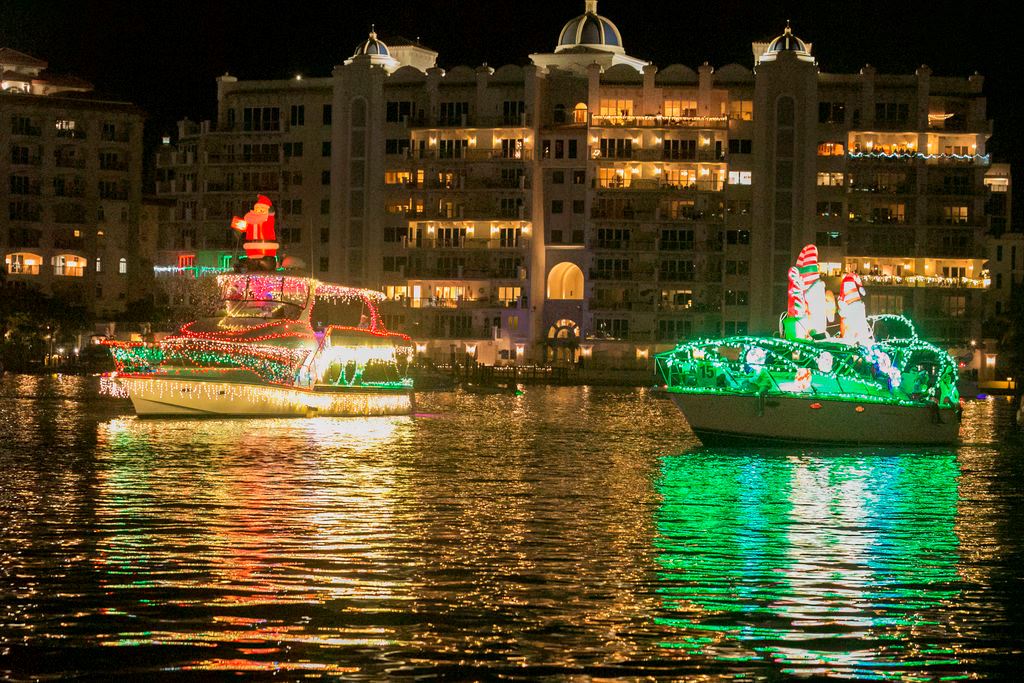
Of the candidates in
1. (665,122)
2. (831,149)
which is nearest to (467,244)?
(665,122)

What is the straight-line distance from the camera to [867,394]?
50000mm

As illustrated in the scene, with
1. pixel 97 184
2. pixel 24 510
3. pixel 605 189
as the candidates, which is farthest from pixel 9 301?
pixel 24 510

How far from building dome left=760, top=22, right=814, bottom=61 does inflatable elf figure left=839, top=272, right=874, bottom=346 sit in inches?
3012

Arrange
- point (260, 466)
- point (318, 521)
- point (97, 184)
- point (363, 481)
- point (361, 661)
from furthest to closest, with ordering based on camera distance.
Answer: point (97, 184) < point (260, 466) < point (363, 481) < point (318, 521) < point (361, 661)

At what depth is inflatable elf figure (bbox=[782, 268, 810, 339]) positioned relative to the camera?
1983 inches

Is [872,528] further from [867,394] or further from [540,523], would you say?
[867,394]

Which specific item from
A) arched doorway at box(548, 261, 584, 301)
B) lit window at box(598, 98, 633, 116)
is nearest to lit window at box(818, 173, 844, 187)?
lit window at box(598, 98, 633, 116)

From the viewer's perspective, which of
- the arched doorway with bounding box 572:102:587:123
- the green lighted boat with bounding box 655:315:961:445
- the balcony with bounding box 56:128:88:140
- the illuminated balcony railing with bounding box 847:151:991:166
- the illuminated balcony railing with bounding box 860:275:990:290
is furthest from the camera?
the balcony with bounding box 56:128:88:140

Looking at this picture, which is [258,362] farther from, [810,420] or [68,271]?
[68,271]

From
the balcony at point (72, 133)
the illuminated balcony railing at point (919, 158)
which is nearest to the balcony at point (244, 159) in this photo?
the balcony at point (72, 133)

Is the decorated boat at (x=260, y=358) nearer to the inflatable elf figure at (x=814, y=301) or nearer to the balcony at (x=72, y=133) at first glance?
the inflatable elf figure at (x=814, y=301)

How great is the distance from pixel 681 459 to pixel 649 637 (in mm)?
27771

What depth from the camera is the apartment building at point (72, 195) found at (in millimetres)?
135000

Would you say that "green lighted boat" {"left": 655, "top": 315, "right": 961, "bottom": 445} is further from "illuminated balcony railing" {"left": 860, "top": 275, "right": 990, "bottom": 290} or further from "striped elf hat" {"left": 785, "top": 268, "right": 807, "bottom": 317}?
"illuminated balcony railing" {"left": 860, "top": 275, "right": 990, "bottom": 290}
